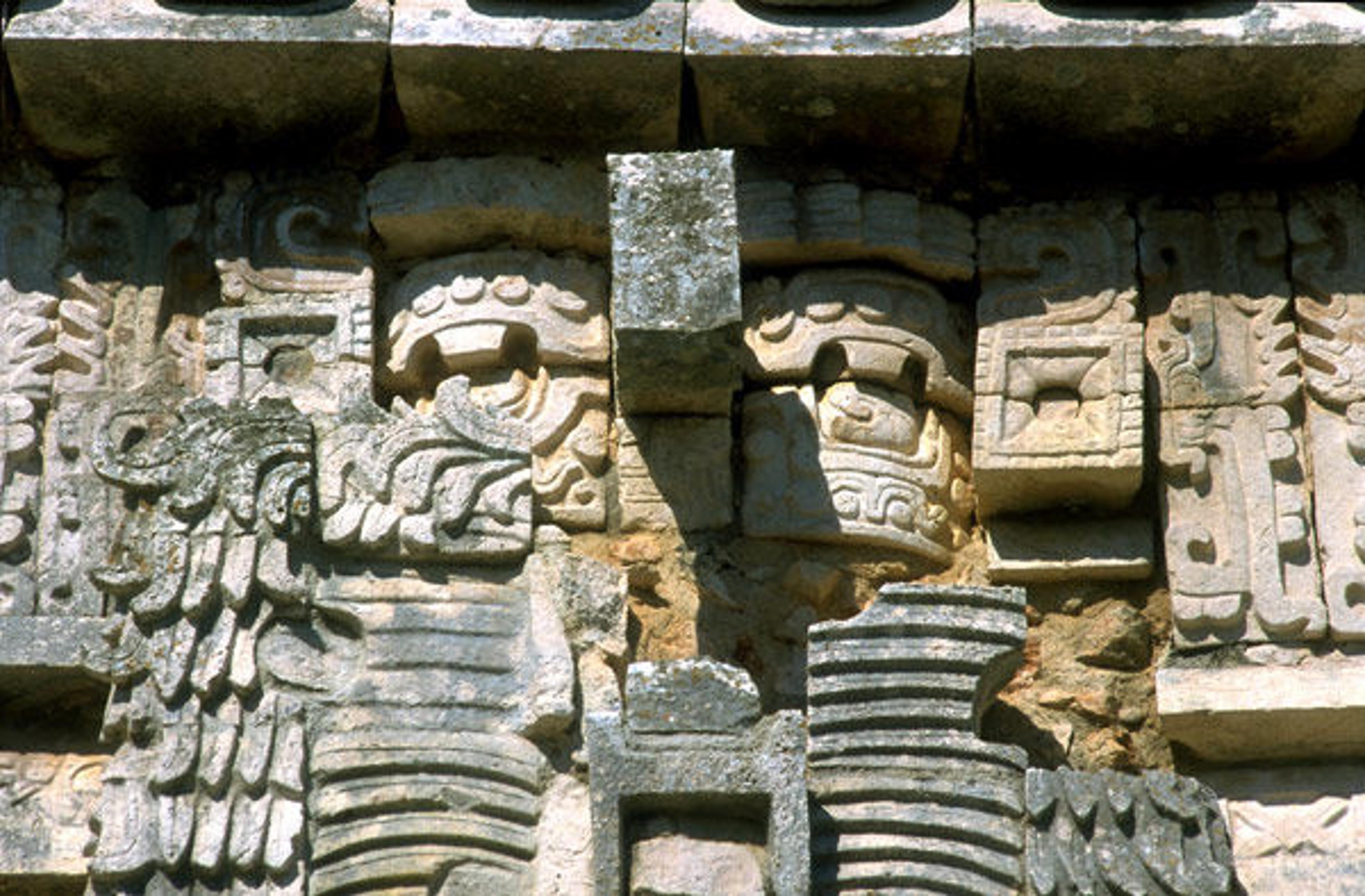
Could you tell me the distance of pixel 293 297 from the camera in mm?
6527

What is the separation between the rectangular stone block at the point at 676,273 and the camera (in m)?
Result: 6.05

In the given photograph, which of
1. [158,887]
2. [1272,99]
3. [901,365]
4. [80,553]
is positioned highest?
[1272,99]

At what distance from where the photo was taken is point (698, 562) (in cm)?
627

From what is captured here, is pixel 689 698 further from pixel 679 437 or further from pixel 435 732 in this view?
pixel 679 437

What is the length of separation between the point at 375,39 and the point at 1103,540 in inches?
65.6

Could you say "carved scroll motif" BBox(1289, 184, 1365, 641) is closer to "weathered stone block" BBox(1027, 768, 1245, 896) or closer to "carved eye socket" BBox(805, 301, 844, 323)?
"weathered stone block" BBox(1027, 768, 1245, 896)

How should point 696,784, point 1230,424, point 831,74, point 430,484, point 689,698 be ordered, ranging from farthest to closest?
point 831,74 → point 1230,424 → point 430,484 → point 689,698 → point 696,784

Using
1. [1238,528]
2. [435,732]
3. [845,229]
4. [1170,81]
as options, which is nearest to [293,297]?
[845,229]

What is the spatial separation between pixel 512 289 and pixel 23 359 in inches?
36.6

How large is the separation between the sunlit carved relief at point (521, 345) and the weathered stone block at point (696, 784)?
926 millimetres

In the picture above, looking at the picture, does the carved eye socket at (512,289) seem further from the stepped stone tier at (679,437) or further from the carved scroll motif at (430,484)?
the carved scroll motif at (430,484)

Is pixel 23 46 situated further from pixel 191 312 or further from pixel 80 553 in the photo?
pixel 80 553

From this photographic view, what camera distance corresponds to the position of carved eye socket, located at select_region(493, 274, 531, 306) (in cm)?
651

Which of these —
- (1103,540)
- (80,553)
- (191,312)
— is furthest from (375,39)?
(1103,540)
